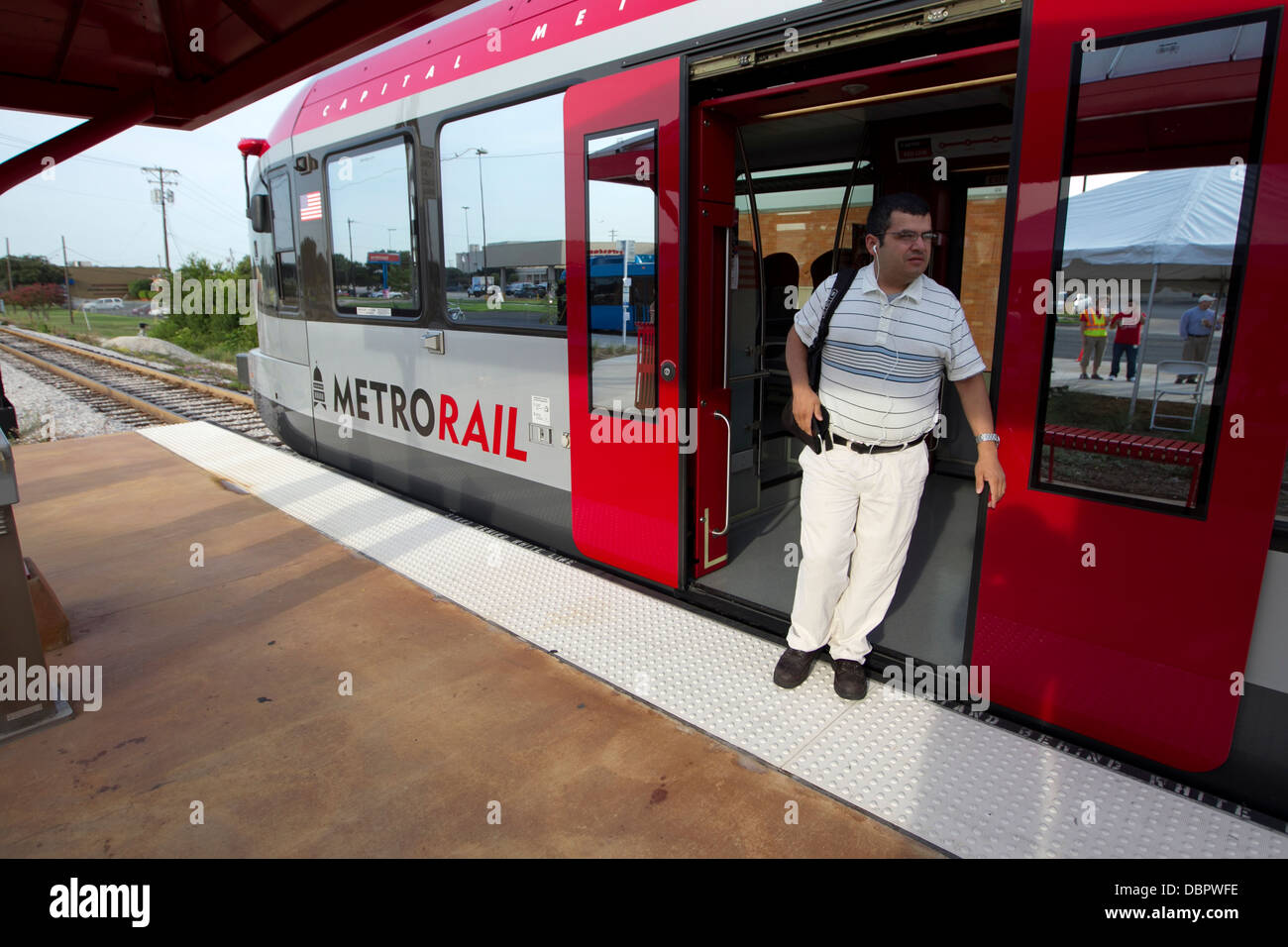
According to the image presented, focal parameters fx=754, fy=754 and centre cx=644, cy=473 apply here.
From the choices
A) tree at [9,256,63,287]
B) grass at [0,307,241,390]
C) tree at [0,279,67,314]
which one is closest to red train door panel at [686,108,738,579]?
grass at [0,307,241,390]

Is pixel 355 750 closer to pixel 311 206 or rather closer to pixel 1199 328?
pixel 1199 328

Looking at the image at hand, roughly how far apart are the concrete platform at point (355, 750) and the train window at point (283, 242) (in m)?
2.96

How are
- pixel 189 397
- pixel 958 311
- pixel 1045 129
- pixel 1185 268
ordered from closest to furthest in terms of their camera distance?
pixel 1185 268, pixel 1045 129, pixel 958 311, pixel 189 397

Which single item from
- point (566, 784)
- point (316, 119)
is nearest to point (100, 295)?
point (316, 119)

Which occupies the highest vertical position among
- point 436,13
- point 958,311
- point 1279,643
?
point 436,13

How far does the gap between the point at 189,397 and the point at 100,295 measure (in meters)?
66.4

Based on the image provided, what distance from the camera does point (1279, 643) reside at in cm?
203

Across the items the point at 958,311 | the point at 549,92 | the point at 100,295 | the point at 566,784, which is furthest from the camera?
the point at 100,295

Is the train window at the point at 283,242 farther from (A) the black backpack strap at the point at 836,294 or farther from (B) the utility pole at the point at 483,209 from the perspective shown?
(A) the black backpack strap at the point at 836,294

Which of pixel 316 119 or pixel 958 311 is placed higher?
pixel 316 119

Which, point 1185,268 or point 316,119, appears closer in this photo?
point 1185,268

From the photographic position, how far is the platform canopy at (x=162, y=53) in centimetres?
262

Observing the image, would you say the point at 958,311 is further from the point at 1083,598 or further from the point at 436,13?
the point at 436,13

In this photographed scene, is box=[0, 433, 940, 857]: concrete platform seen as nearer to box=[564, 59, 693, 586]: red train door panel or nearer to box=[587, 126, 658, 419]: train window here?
box=[564, 59, 693, 586]: red train door panel
